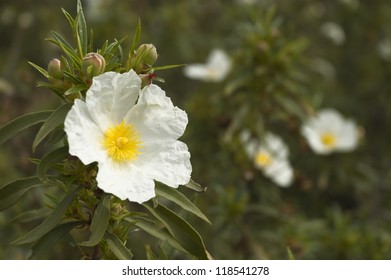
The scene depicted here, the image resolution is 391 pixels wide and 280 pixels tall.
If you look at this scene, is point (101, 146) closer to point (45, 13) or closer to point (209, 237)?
point (209, 237)

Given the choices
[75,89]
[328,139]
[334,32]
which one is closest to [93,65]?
[75,89]

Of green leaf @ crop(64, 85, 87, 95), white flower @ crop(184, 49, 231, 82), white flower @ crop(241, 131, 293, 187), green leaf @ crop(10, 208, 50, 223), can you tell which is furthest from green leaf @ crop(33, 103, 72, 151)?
white flower @ crop(184, 49, 231, 82)

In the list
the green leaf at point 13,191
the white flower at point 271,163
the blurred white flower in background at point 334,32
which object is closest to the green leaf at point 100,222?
the green leaf at point 13,191

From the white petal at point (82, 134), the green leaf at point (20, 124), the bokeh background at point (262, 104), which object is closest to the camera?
the white petal at point (82, 134)

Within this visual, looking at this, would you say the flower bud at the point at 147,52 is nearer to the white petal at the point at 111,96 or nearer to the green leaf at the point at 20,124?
the white petal at the point at 111,96

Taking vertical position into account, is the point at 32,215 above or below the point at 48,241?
below

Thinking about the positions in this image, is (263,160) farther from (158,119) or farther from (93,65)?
(93,65)
